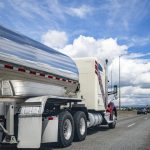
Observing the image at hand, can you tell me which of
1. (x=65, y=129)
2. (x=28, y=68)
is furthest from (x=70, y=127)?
(x=28, y=68)

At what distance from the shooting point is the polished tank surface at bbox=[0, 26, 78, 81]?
9.88 meters

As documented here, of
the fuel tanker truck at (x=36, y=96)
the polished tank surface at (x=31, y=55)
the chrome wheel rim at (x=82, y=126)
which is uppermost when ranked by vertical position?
the polished tank surface at (x=31, y=55)

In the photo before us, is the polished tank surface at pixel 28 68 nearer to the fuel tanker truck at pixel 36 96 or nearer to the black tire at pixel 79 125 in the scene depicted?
the fuel tanker truck at pixel 36 96

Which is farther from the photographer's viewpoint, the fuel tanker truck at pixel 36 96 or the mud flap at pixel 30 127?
the fuel tanker truck at pixel 36 96

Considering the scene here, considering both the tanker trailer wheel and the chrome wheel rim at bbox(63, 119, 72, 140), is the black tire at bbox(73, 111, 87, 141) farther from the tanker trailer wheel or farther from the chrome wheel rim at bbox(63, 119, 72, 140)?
the chrome wheel rim at bbox(63, 119, 72, 140)

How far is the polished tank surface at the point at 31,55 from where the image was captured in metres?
9.88

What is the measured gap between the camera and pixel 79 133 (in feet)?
42.9

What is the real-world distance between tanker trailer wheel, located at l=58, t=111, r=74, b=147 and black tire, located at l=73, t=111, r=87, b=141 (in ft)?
2.59

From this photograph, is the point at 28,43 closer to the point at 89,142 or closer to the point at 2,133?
the point at 2,133

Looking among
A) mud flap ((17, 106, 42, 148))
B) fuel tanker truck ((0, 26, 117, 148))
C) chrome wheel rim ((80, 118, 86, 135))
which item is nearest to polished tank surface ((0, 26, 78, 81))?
fuel tanker truck ((0, 26, 117, 148))

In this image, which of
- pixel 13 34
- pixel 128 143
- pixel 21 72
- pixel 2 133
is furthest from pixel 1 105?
pixel 128 143

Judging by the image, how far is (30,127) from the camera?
9.54 metres

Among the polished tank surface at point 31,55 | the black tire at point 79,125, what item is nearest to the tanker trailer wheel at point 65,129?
the black tire at point 79,125

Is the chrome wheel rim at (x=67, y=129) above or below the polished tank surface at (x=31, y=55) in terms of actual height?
below
